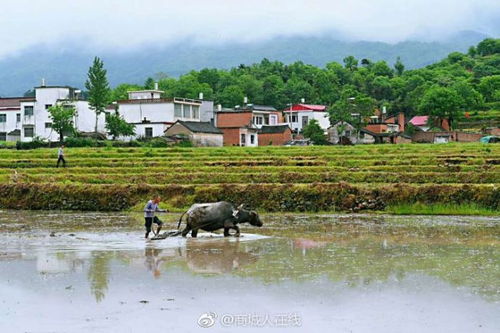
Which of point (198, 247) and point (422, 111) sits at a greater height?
point (422, 111)

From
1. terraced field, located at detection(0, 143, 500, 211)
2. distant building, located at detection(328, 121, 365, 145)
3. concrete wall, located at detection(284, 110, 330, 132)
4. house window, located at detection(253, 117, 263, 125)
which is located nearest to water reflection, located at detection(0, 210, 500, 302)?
terraced field, located at detection(0, 143, 500, 211)

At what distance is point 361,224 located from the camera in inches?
1043

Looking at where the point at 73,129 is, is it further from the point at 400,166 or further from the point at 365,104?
the point at 400,166

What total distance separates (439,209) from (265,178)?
8816 mm

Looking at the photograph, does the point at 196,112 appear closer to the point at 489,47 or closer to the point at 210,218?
the point at 210,218

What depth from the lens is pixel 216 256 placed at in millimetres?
18781

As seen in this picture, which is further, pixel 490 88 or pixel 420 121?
pixel 490 88

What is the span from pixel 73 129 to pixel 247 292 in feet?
186

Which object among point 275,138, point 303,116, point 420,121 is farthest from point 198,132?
point 420,121

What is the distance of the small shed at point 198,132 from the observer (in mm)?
69562

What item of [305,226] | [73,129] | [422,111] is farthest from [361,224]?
[422,111]

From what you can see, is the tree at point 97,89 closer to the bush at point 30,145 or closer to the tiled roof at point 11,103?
the bush at point 30,145

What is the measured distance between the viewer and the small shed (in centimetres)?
6956

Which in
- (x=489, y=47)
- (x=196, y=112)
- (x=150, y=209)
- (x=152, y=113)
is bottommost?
(x=150, y=209)
